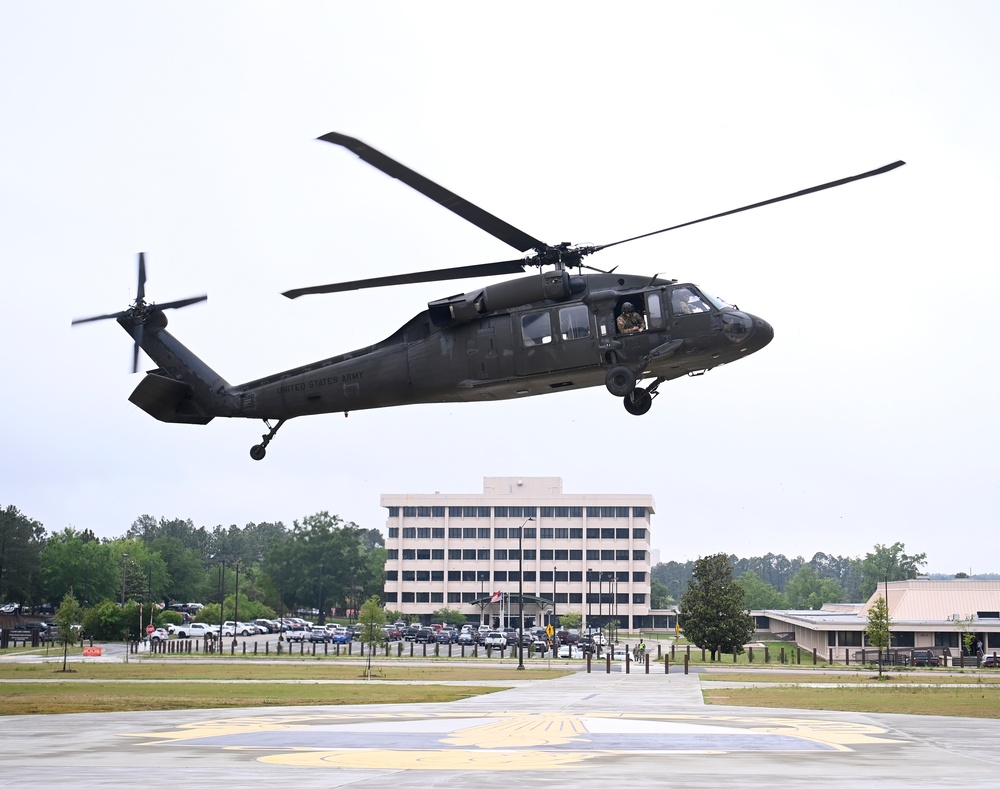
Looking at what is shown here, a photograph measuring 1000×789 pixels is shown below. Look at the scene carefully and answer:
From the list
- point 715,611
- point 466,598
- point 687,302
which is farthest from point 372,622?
point 466,598

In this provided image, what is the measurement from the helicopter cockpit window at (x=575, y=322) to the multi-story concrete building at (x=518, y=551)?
412 feet

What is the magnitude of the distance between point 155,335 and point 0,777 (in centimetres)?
1152

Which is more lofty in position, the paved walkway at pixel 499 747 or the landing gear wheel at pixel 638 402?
the landing gear wheel at pixel 638 402

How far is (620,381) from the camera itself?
2016 cm

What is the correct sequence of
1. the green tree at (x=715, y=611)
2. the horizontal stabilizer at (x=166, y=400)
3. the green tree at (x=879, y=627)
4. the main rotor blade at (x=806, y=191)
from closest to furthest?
the main rotor blade at (x=806, y=191) → the horizontal stabilizer at (x=166, y=400) → the green tree at (x=879, y=627) → the green tree at (x=715, y=611)

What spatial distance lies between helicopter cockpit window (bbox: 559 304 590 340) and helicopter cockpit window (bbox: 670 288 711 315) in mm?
1611

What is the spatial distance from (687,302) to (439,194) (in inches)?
200

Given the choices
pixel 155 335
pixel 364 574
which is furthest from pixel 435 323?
pixel 364 574

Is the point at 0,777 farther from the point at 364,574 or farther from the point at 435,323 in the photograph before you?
the point at 364,574

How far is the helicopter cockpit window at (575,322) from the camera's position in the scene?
20438mm

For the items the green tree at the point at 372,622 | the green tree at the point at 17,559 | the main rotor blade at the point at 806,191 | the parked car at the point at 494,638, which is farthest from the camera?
the green tree at the point at 17,559

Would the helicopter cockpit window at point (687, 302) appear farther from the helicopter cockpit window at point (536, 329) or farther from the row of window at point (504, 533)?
the row of window at point (504, 533)

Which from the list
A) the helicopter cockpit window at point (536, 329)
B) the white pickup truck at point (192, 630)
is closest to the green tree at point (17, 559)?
the white pickup truck at point (192, 630)

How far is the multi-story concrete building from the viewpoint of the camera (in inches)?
5773
